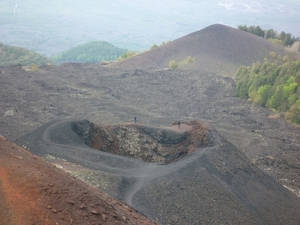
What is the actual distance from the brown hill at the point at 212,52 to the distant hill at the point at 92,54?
35424mm

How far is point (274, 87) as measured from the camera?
51.9 m

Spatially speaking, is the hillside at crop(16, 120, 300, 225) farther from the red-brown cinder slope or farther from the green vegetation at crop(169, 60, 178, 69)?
the green vegetation at crop(169, 60, 178, 69)

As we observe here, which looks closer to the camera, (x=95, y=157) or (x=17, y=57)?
(x=95, y=157)

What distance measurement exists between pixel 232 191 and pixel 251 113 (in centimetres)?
3079

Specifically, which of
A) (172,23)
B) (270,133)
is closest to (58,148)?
(270,133)

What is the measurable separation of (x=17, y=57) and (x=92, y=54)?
3236cm

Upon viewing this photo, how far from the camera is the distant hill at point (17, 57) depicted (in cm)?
8575

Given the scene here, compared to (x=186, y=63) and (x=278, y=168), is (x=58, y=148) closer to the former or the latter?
(x=278, y=168)

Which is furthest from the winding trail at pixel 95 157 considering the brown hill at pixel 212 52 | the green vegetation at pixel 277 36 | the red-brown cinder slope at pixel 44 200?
the green vegetation at pixel 277 36

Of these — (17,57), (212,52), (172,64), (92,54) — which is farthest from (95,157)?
(92,54)

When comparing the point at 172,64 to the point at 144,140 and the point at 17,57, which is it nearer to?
the point at 17,57

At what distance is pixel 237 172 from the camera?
78.8 feet

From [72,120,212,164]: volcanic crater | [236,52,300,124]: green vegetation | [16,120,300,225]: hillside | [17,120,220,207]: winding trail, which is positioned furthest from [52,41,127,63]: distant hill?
[17,120,220,207]: winding trail

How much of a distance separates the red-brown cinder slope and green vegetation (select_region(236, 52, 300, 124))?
37.5 metres
